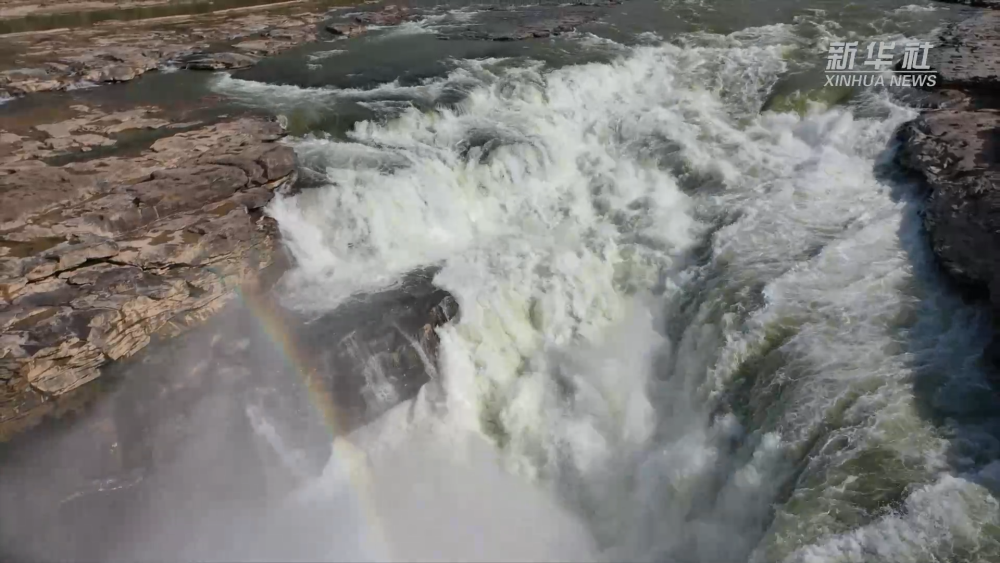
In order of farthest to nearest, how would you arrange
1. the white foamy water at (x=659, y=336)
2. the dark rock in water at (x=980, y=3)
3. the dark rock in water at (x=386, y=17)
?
1. the dark rock in water at (x=386, y=17)
2. the dark rock in water at (x=980, y=3)
3. the white foamy water at (x=659, y=336)

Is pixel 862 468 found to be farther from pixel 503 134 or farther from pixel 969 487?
pixel 503 134

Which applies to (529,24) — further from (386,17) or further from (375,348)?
(375,348)

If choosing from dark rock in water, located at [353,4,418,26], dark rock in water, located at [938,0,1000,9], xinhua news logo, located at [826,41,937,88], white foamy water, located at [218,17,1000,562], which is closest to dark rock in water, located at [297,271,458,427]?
white foamy water, located at [218,17,1000,562]

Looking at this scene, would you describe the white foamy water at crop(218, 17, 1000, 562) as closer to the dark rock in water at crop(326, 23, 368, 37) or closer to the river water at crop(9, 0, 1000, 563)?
the river water at crop(9, 0, 1000, 563)

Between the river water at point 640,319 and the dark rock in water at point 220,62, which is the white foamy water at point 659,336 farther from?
the dark rock in water at point 220,62

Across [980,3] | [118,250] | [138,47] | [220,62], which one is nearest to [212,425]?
[118,250]

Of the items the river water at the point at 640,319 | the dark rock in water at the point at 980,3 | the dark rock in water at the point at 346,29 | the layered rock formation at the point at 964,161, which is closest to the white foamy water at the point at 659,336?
the river water at the point at 640,319

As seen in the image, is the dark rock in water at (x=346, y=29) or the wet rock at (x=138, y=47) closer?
the wet rock at (x=138, y=47)
